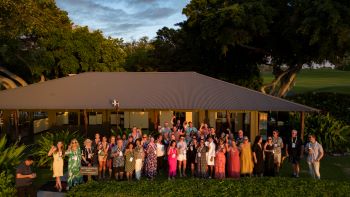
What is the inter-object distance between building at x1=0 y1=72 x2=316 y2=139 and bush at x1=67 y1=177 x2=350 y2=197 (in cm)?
745

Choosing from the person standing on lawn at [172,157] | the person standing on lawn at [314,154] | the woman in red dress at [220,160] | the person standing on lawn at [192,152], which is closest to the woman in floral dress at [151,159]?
the person standing on lawn at [172,157]

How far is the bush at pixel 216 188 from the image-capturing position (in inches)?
384

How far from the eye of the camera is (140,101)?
18734 millimetres

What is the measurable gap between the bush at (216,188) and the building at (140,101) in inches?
293

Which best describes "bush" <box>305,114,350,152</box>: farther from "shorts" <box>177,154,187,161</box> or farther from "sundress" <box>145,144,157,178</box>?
"sundress" <box>145,144,157,178</box>

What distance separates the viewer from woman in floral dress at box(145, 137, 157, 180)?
1359 centimetres

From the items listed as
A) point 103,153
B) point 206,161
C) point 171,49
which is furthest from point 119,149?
point 171,49

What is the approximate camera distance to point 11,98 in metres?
19.7

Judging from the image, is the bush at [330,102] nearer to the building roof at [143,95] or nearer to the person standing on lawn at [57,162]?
the building roof at [143,95]

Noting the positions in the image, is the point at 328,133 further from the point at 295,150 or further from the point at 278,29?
the point at 278,29

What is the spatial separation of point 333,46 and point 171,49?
1791cm

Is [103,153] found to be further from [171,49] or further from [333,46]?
[171,49]

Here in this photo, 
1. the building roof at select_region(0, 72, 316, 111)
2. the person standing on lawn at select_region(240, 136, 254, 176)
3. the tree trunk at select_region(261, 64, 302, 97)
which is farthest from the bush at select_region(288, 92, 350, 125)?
the person standing on lawn at select_region(240, 136, 254, 176)

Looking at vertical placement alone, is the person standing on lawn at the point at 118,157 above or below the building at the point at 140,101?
below
